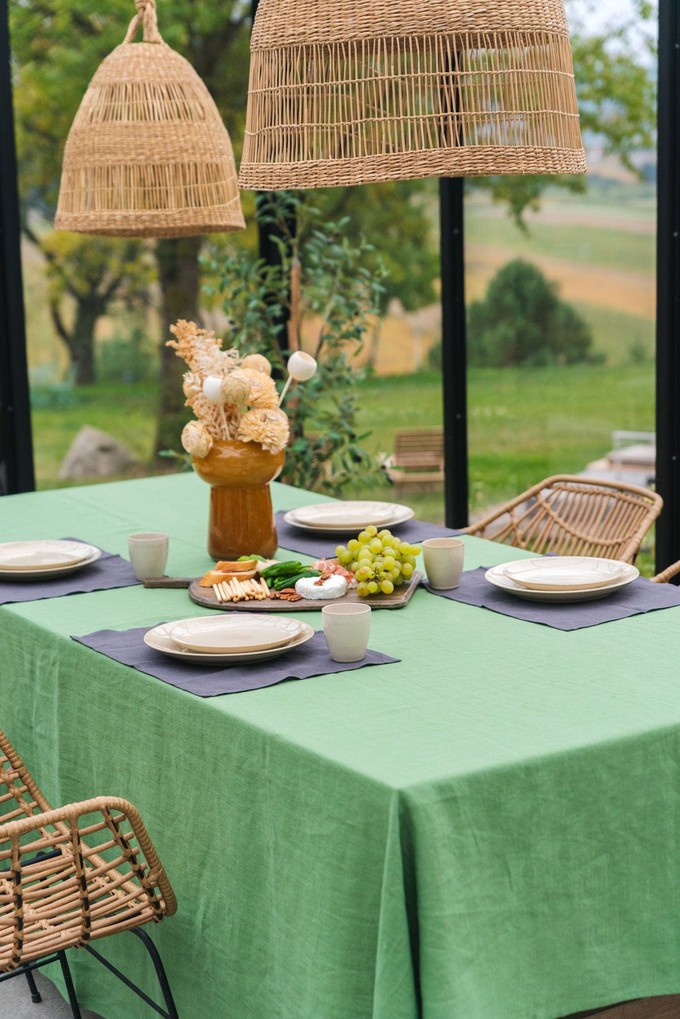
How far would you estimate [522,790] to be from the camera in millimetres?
1952

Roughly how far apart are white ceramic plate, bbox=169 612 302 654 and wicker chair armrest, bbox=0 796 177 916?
0.36m

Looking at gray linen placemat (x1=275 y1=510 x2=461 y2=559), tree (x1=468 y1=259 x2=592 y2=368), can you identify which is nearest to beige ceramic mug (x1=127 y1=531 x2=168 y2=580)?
gray linen placemat (x1=275 y1=510 x2=461 y2=559)

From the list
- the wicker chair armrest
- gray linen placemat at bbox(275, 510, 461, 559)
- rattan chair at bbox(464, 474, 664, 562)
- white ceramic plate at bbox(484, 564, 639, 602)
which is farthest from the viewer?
rattan chair at bbox(464, 474, 664, 562)

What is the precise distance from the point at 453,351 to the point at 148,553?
2542mm

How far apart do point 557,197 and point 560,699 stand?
3.13 metres

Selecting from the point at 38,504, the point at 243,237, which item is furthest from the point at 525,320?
the point at 38,504

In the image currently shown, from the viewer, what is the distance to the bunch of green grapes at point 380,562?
113 inches

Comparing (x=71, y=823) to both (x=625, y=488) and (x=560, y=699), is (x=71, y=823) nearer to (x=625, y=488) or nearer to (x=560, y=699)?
(x=560, y=699)

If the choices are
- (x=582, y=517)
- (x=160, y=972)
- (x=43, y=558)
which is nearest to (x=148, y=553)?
(x=43, y=558)

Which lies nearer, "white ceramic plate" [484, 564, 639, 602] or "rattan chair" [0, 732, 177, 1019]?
"rattan chair" [0, 732, 177, 1019]

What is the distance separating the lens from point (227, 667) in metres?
2.48

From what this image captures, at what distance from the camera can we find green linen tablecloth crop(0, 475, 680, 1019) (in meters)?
1.89

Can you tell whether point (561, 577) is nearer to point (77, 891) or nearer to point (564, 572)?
point (564, 572)

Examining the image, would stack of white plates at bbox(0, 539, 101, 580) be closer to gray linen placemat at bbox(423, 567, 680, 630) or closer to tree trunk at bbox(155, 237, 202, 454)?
gray linen placemat at bbox(423, 567, 680, 630)
